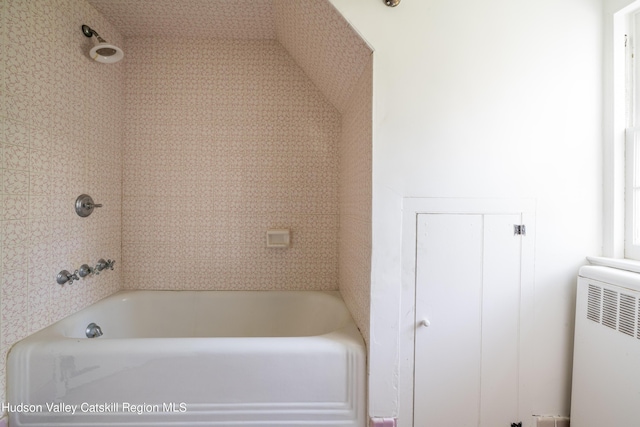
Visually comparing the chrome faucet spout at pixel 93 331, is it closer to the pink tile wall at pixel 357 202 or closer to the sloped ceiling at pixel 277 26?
the pink tile wall at pixel 357 202

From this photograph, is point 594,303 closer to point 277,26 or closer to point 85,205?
point 277,26

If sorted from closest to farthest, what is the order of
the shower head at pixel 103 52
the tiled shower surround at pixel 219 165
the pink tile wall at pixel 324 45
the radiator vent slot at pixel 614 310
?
1. the radiator vent slot at pixel 614 310
2. the pink tile wall at pixel 324 45
3. the shower head at pixel 103 52
4. the tiled shower surround at pixel 219 165

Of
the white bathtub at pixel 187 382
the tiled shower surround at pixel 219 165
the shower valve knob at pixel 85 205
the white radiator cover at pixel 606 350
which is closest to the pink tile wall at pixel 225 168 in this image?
the tiled shower surround at pixel 219 165

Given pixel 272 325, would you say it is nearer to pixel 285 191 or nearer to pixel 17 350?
pixel 285 191

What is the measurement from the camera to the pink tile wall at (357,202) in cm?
126

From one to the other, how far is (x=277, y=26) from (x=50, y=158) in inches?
57.0

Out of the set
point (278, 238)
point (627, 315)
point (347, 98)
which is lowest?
point (627, 315)

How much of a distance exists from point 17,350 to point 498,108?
2.28 m

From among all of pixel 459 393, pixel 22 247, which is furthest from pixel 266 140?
pixel 459 393

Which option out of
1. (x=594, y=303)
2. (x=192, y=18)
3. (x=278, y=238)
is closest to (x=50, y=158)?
(x=192, y=18)

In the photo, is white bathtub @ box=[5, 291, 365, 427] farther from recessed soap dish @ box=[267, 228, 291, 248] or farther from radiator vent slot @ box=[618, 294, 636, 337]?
radiator vent slot @ box=[618, 294, 636, 337]

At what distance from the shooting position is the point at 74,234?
1537 millimetres

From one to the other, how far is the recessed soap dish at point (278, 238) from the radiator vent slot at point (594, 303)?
1.53 meters

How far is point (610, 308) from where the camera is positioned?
109cm
